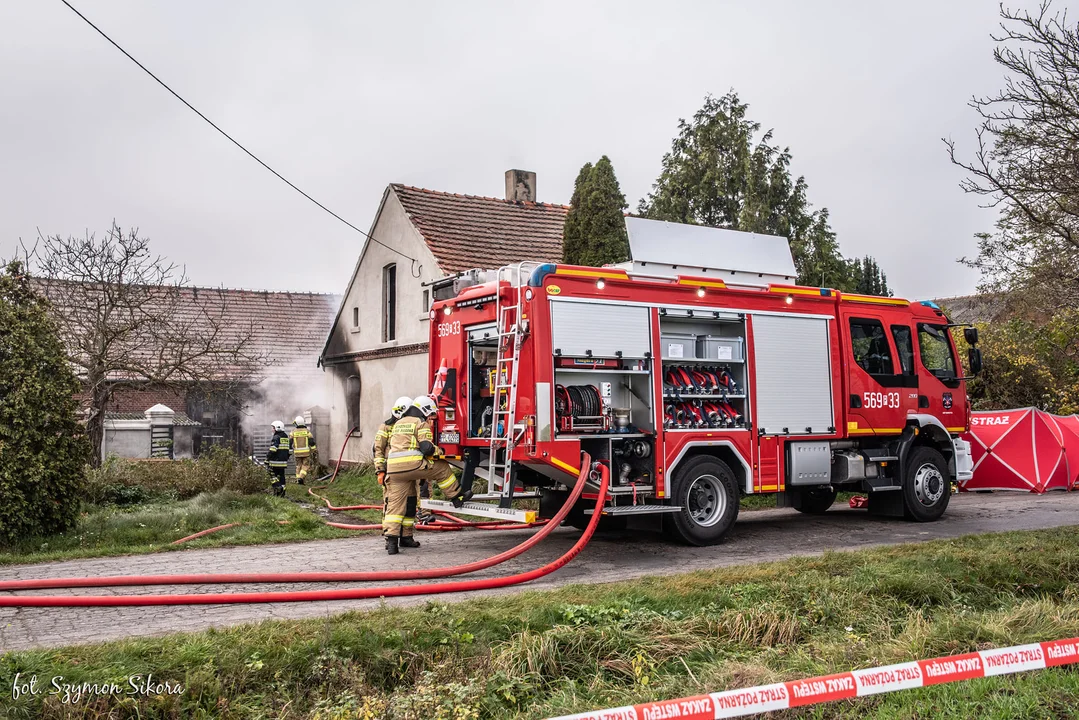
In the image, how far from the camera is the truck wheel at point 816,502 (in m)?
12.8

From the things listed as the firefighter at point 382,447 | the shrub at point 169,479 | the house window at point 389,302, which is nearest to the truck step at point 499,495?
the firefighter at point 382,447

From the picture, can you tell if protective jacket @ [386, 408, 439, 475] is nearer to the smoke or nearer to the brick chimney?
the brick chimney

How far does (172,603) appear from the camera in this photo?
6352 mm

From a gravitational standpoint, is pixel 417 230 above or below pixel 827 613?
above

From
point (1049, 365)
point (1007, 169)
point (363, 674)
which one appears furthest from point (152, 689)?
point (1049, 365)

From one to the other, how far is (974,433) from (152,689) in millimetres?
15787

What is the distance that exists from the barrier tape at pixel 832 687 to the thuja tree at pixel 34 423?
7.58 m

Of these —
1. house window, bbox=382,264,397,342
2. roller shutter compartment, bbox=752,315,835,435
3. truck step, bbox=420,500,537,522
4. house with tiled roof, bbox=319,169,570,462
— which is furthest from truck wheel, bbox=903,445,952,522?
house window, bbox=382,264,397,342

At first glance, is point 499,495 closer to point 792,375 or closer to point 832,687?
point 792,375

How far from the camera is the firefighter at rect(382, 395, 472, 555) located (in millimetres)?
9062

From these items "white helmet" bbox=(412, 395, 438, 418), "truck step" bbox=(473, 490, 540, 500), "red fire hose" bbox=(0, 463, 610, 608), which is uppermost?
"white helmet" bbox=(412, 395, 438, 418)

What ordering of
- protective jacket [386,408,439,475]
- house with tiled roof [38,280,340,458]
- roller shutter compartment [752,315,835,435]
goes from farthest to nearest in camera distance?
1. house with tiled roof [38,280,340,458]
2. roller shutter compartment [752,315,835,435]
3. protective jacket [386,408,439,475]

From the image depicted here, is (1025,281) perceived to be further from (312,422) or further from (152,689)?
(152,689)

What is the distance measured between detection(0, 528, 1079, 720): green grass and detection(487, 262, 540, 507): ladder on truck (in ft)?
6.53
